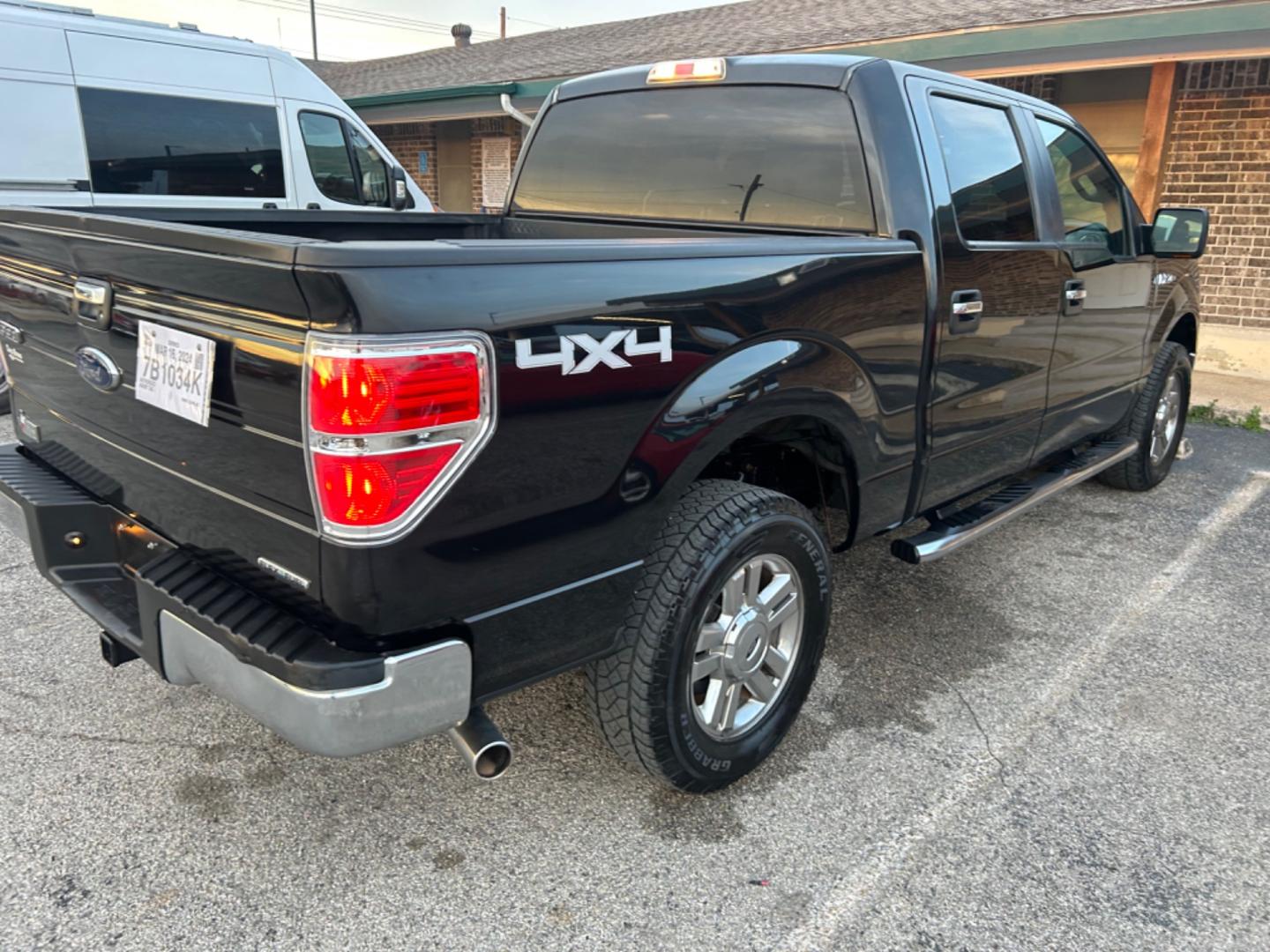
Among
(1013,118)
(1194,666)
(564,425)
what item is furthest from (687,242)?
(1194,666)

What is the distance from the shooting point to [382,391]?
5.44 ft

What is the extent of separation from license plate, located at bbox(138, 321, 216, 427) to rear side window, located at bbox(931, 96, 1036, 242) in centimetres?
237

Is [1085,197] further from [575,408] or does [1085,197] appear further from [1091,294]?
[575,408]

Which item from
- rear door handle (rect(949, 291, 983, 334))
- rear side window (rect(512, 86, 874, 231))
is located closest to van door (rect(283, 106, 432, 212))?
rear side window (rect(512, 86, 874, 231))

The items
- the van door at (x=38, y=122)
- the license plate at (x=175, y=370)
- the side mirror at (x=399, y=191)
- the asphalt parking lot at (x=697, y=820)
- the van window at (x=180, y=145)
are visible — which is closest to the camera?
the license plate at (x=175, y=370)

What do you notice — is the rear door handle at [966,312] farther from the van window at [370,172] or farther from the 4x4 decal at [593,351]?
the van window at [370,172]

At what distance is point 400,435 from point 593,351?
472 millimetres

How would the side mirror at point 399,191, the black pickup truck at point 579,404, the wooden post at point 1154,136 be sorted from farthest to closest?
the wooden post at point 1154,136 < the side mirror at point 399,191 < the black pickup truck at point 579,404

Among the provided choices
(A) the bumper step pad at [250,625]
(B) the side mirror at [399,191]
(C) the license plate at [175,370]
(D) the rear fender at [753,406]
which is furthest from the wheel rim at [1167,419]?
(B) the side mirror at [399,191]

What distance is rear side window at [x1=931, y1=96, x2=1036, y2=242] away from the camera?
10.5 ft

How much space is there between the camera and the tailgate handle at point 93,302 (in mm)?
2182

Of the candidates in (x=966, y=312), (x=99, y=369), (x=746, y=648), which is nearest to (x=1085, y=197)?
(x=966, y=312)

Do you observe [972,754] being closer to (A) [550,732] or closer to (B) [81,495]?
(A) [550,732]

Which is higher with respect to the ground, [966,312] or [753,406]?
[966,312]
